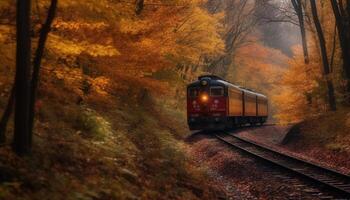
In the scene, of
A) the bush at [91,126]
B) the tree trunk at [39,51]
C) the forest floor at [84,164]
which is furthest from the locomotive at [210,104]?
the tree trunk at [39,51]

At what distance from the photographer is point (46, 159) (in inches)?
303

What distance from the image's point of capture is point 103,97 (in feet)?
44.9

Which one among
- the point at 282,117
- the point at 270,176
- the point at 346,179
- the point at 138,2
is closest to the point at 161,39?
the point at 138,2

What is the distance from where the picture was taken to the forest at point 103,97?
738 cm

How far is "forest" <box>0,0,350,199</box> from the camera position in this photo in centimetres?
738

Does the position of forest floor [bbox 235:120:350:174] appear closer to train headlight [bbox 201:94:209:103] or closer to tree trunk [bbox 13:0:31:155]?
train headlight [bbox 201:94:209:103]

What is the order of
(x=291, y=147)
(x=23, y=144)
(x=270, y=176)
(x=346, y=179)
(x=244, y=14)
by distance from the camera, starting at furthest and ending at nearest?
1. (x=244, y=14)
2. (x=291, y=147)
3. (x=270, y=176)
4. (x=346, y=179)
5. (x=23, y=144)

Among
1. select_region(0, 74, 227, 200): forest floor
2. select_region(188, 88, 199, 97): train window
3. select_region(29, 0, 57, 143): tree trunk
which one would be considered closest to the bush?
select_region(0, 74, 227, 200): forest floor

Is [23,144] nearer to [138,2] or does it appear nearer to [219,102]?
[138,2]

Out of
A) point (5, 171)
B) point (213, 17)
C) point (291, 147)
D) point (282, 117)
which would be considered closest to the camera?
point (5, 171)

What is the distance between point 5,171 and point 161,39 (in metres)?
10.9

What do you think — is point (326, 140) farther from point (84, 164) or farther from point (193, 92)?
point (84, 164)

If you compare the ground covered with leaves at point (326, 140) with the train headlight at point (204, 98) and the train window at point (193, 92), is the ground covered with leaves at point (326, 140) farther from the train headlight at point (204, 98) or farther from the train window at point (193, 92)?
the train window at point (193, 92)

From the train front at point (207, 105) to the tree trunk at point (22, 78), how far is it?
20.3 meters
